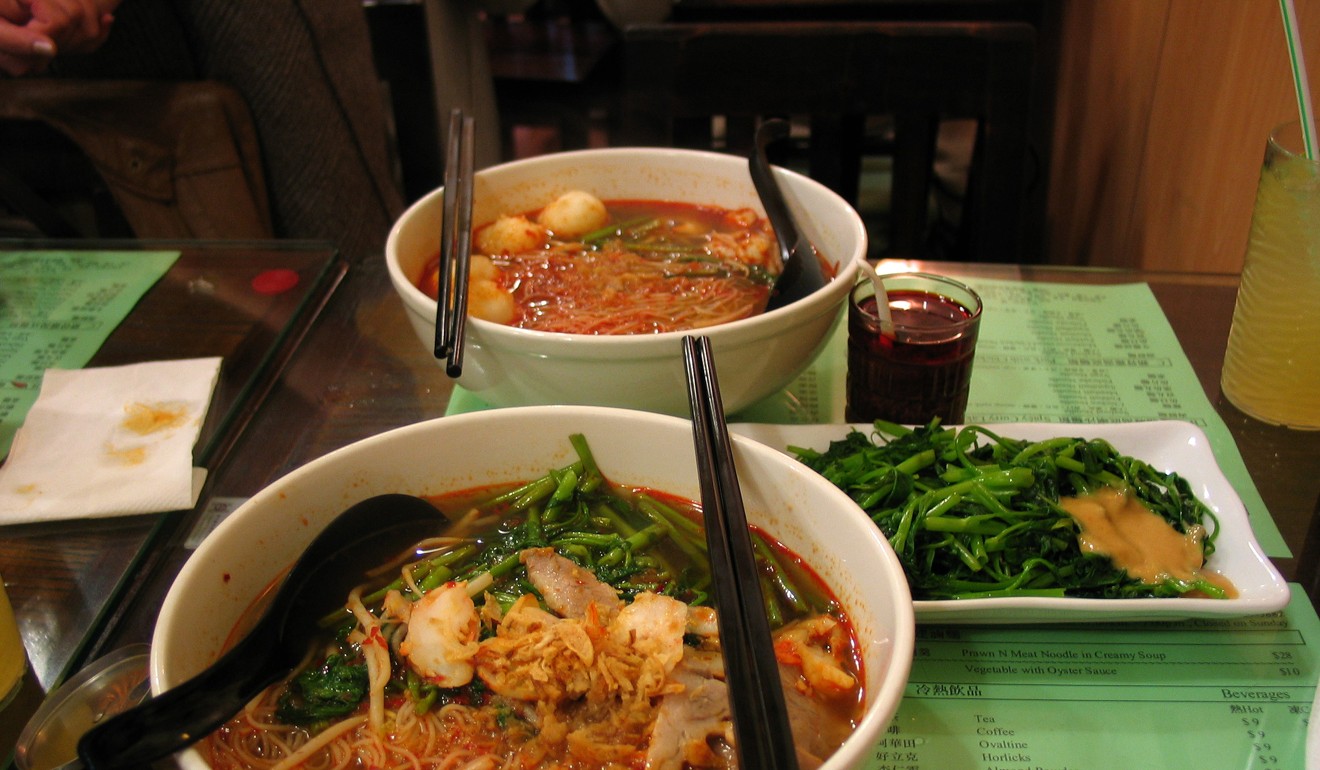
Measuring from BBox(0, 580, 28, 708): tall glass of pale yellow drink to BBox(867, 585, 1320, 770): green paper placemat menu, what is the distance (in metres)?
1.05

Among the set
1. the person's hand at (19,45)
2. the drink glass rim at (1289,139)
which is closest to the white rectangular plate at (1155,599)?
the drink glass rim at (1289,139)

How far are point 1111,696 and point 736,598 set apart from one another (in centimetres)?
55

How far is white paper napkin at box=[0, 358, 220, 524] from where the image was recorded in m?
1.42

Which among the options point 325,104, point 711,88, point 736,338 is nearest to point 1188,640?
point 736,338

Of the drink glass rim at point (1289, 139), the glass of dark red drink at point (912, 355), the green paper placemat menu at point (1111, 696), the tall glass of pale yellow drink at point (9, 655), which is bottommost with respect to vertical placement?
the green paper placemat menu at point (1111, 696)

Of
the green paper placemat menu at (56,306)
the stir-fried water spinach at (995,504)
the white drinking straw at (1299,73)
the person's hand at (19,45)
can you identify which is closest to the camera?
the stir-fried water spinach at (995,504)

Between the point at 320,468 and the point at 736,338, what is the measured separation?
60 centimetres

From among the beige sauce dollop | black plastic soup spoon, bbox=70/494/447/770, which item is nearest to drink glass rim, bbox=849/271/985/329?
the beige sauce dollop

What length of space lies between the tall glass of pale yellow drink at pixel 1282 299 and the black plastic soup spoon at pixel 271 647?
130 centimetres

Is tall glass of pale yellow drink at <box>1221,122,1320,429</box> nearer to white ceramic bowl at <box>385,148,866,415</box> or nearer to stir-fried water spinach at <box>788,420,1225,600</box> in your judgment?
stir-fried water spinach at <box>788,420,1225,600</box>

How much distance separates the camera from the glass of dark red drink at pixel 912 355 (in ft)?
4.79

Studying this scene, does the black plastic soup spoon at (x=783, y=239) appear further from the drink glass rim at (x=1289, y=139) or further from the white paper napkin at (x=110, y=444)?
the white paper napkin at (x=110, y=444)

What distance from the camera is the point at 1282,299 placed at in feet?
4.68

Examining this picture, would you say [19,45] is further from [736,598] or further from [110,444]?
[736,598]
